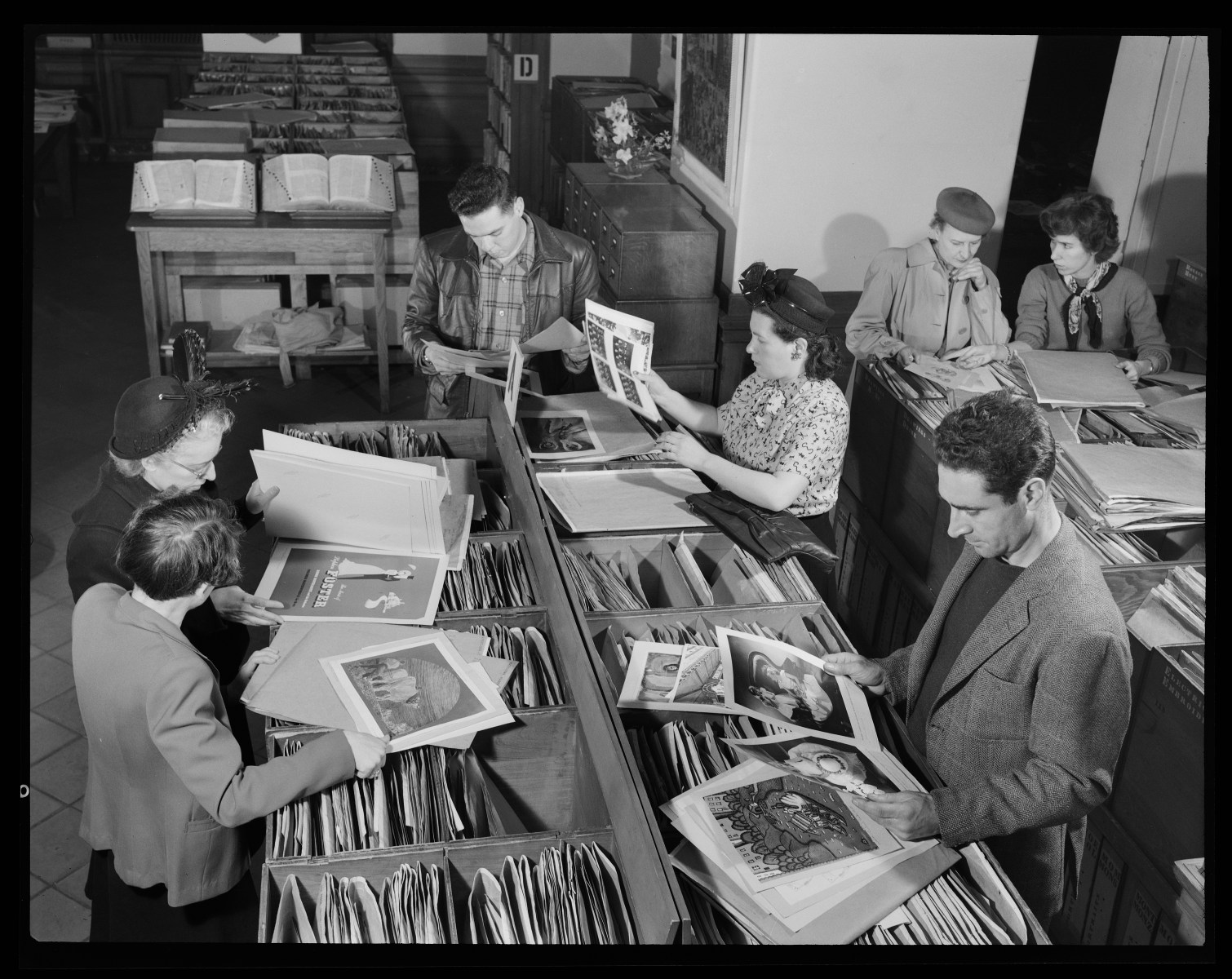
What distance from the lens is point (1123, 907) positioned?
2896 mm

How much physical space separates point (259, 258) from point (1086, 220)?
453cm

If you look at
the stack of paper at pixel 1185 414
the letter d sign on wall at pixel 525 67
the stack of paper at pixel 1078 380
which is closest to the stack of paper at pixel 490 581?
the stack of paper at pixel 1078 380

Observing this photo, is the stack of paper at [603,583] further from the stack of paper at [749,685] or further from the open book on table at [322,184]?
the open book on table at [322,184]

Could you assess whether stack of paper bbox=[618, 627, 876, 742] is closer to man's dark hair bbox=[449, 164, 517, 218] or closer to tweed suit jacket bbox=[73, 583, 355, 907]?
tweed suit jacket bbox=[73, 583, 355, 907]

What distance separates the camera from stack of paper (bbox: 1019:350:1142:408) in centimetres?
381

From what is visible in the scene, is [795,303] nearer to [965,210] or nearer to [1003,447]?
[1003,447]

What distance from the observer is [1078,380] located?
3.93 meters

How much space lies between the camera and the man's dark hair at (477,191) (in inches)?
149

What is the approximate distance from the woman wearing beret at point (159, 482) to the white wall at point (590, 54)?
24.8ft

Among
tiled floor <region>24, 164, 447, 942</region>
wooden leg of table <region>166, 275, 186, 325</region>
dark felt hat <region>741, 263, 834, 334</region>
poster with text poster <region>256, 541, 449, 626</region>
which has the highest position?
dark felt hat <region>741, 263, 834, 334</region>

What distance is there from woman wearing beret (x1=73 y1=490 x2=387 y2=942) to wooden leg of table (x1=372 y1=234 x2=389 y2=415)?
4017 mm

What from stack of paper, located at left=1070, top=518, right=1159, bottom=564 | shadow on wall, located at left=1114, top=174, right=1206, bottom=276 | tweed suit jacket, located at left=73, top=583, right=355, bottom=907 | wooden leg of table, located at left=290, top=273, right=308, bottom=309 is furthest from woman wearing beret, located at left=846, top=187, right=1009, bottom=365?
wooden leg of table, located at left=290, top=273, right=308, bottom=309

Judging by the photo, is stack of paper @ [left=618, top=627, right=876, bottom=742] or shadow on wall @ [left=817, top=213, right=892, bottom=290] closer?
stack of paper @ [left=618, top=627, right=876, bottom=742]
